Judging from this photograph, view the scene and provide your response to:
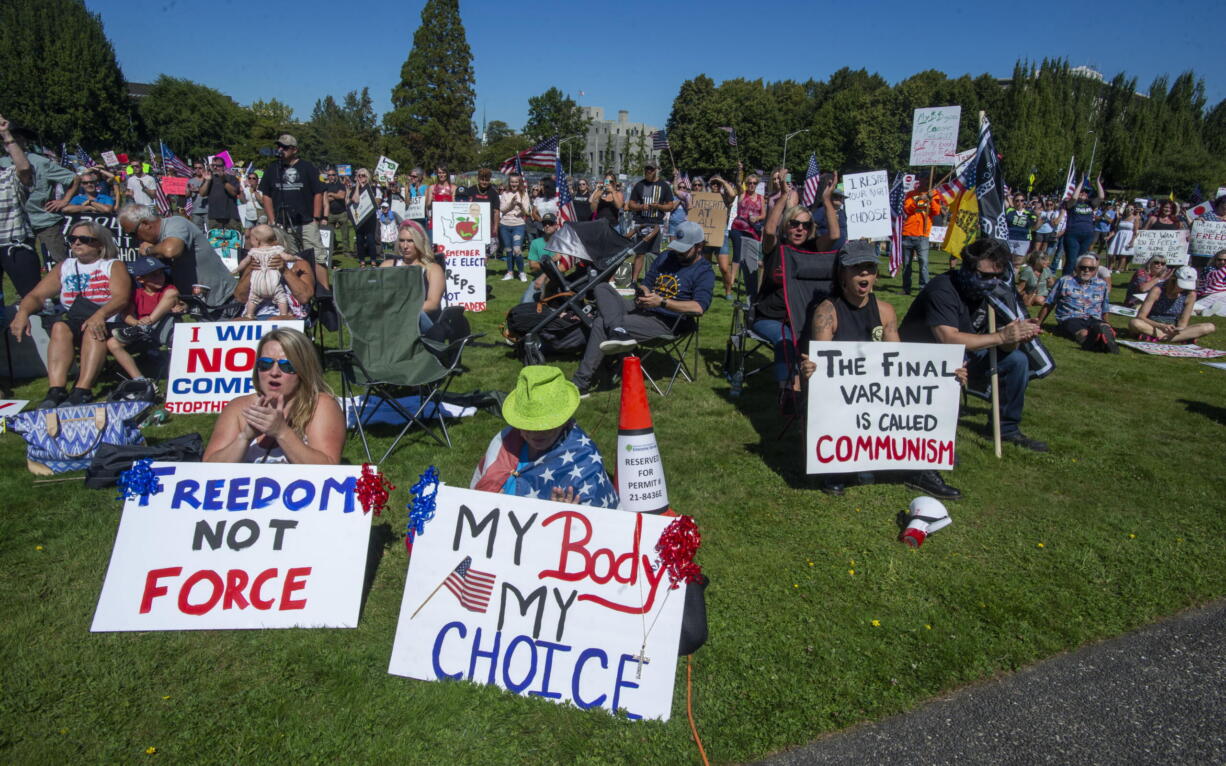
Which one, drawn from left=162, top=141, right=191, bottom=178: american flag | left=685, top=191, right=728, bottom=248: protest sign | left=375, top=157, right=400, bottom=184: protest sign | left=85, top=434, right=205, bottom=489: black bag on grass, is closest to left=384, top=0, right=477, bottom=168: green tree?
left=162, top=141, right=191, bottom=178: american flag

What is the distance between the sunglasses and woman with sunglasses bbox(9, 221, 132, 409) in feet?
12.4

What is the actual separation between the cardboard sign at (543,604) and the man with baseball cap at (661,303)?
12.7 feet

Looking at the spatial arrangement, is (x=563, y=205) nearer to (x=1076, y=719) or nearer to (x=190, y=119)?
(x=1076, y=719)

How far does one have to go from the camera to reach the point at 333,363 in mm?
5016

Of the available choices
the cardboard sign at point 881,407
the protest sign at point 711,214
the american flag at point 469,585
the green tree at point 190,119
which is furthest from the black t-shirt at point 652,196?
the green tree at point 190,119

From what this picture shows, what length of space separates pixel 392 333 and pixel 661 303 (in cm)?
251

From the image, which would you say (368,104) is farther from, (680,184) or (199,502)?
(199,502)

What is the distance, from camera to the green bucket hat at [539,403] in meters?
2.91

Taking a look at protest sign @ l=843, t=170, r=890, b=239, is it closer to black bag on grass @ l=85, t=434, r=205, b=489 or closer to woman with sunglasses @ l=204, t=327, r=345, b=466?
woman with sunglasses @ l=204, t=327, r=345, b=466

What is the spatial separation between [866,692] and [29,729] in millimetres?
3191

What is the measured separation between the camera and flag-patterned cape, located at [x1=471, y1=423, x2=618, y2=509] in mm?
3074

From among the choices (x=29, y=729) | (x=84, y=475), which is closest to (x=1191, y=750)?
(x=29, y=729)

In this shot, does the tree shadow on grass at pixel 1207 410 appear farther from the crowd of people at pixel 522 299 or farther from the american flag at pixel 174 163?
the american flag at pixel 174 163

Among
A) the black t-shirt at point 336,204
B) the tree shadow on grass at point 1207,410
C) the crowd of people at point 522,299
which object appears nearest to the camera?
the crowd of people at point 522,299
